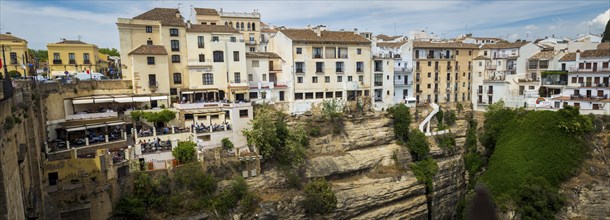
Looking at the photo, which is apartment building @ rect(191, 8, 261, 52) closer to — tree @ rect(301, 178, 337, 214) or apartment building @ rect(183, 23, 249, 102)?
apartment building @ rect(183, 23, 249, 102)

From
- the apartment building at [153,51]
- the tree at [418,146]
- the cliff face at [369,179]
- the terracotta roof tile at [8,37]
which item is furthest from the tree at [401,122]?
the terracotta roof tile at [8,37]

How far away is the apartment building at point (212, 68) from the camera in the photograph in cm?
3891

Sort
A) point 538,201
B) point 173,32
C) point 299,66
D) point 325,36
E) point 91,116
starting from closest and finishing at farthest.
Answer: point 91,116, point 538,201, point 173,32, point 299,66, point 325,36

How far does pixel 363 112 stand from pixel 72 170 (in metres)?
27.3

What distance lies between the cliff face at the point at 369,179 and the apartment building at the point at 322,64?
6.01m

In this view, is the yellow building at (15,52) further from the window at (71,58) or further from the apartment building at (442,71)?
the apartment building at (442,71)

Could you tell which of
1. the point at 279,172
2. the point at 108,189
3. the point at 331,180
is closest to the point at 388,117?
the point at 331,180

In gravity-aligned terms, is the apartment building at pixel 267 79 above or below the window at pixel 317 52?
below

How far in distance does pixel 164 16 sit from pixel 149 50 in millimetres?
5743

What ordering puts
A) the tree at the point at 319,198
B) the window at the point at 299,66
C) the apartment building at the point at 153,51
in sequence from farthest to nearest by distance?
the window at the point at 299,66 < the apartment building at the point at 153,51 < the tree at the point at 319,198

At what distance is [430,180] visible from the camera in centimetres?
3725

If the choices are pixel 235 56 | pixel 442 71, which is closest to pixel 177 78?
pixel 235 56

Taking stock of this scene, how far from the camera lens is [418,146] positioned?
39.4 meters

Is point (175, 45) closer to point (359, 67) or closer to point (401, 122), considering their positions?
point (359, 67)
